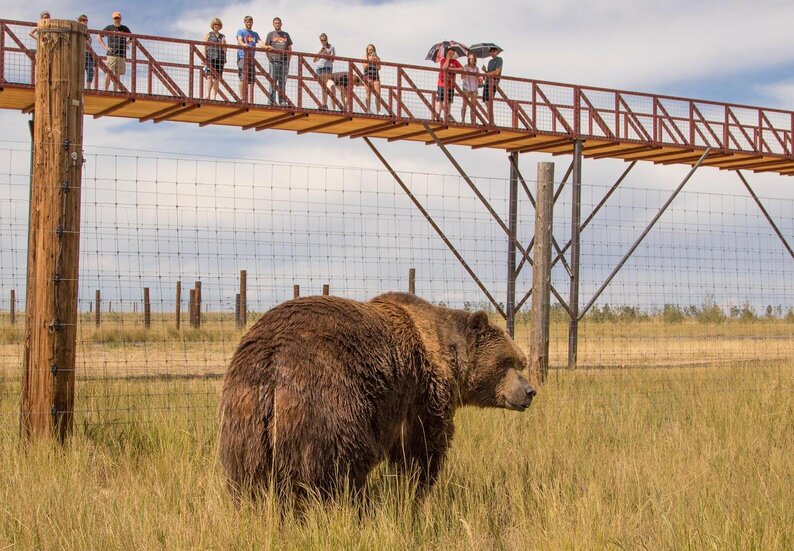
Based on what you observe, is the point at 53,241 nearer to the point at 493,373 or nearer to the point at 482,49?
the point at 493,373

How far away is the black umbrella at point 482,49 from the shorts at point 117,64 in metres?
7.52

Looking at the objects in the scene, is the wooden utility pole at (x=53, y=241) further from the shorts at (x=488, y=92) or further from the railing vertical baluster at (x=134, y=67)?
the shorts at (x=488, y=92)

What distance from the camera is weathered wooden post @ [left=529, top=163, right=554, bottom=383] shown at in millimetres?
13203

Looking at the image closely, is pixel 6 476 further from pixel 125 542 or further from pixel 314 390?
pixel 314 390

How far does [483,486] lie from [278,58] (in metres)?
12.0

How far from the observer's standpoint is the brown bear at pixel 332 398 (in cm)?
521

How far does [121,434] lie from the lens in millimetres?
8539

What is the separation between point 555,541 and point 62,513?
116 inches

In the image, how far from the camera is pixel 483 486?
7.14 meters

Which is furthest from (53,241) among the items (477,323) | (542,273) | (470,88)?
(470,88)

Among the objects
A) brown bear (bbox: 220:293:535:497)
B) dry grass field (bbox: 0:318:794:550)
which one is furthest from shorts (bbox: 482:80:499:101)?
Answer: brown bear (bbox: 220:293:535:497)

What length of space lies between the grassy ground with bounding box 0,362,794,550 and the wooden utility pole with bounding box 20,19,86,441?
40 centimetres

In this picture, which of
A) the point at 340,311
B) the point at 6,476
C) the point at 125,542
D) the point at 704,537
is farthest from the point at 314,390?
the point at 6,476

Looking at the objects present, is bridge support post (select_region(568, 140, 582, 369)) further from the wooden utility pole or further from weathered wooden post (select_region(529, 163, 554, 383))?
the wooden utility pole
